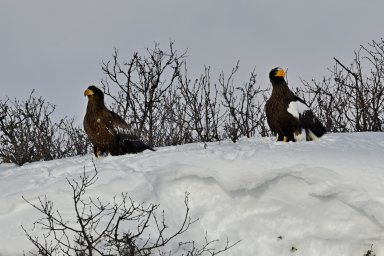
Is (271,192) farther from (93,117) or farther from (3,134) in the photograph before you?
(3,134)

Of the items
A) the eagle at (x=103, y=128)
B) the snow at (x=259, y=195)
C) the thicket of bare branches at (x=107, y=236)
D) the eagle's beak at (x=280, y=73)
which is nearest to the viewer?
the thicket of bare branches at (x=107, y=236)

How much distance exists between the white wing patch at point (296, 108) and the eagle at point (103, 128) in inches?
95.3

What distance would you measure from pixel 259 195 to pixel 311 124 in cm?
254

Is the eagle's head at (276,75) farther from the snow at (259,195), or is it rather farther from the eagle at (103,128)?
the eagle at (103,128)

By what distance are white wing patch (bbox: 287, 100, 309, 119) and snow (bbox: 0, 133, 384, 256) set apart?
1.43 m

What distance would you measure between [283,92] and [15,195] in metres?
4.08

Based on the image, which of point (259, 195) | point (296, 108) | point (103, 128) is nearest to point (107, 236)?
point (259, 195)

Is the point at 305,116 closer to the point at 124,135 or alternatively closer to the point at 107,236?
the point at 124,135

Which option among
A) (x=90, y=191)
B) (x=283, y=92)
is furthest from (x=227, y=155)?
(x=283, y=92)

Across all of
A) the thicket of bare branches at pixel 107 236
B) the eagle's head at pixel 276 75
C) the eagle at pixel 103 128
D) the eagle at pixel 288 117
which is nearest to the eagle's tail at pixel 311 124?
the eagle at pixel 288 117

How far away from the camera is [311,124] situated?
7625 millimetres

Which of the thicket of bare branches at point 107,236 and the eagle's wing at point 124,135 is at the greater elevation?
the eagle's wing at point 124,135

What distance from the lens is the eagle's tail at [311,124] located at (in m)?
7.55

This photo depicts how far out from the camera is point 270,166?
555 centimetres
